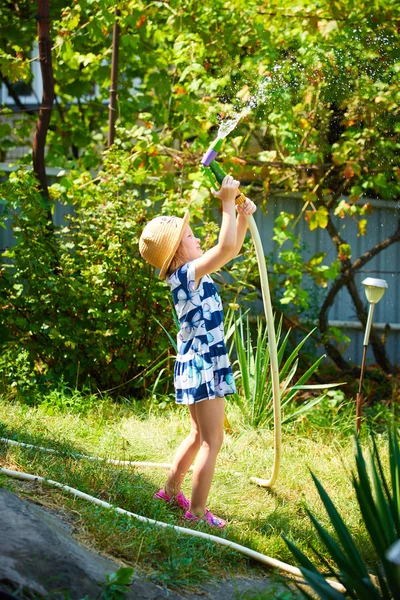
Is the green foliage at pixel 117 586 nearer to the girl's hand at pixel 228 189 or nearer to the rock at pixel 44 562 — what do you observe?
the rock at pixel 44 562

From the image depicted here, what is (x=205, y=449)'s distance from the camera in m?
3.04

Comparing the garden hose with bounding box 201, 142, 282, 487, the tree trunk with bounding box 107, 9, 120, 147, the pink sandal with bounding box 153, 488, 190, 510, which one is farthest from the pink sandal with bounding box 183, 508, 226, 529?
the tree trunk with bounding box 107, 9, 120, 147

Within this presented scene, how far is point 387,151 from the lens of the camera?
5.32 m

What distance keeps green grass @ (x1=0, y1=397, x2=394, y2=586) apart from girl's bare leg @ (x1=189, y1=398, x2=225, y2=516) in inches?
4.8

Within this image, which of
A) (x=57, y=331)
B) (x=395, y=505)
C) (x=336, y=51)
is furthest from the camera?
(x=336, y=51)

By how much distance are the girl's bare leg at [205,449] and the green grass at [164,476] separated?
12 centimetres

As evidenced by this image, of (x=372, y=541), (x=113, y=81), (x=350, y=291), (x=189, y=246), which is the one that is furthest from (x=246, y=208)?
(x=113, y=81)

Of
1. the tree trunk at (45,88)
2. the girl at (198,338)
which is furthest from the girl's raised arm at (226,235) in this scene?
the tree trunk at (45,88)

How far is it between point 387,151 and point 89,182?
208 cm

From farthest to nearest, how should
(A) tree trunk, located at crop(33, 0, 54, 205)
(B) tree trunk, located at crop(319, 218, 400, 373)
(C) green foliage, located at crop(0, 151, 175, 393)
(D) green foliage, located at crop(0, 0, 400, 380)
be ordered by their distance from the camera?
(B) tree trunk, located at crop(319, 218, 400, 373) < (A) tree trunk, located at crop(33, 0, 54, 205) < (D) green foliage, located at crop(0, 0, 400, 380) < (C) green foliage, located at crop(0, 151, 175, 393)

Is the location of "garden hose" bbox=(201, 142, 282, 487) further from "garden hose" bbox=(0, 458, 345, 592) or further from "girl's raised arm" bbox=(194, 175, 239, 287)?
"garden hose" bbox=(0, 458, 345, 592)

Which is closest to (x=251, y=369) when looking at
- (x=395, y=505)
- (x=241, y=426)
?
(x=241, y=426)

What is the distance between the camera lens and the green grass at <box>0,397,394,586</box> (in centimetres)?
262

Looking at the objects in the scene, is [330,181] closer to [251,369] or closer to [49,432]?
[251,369]
